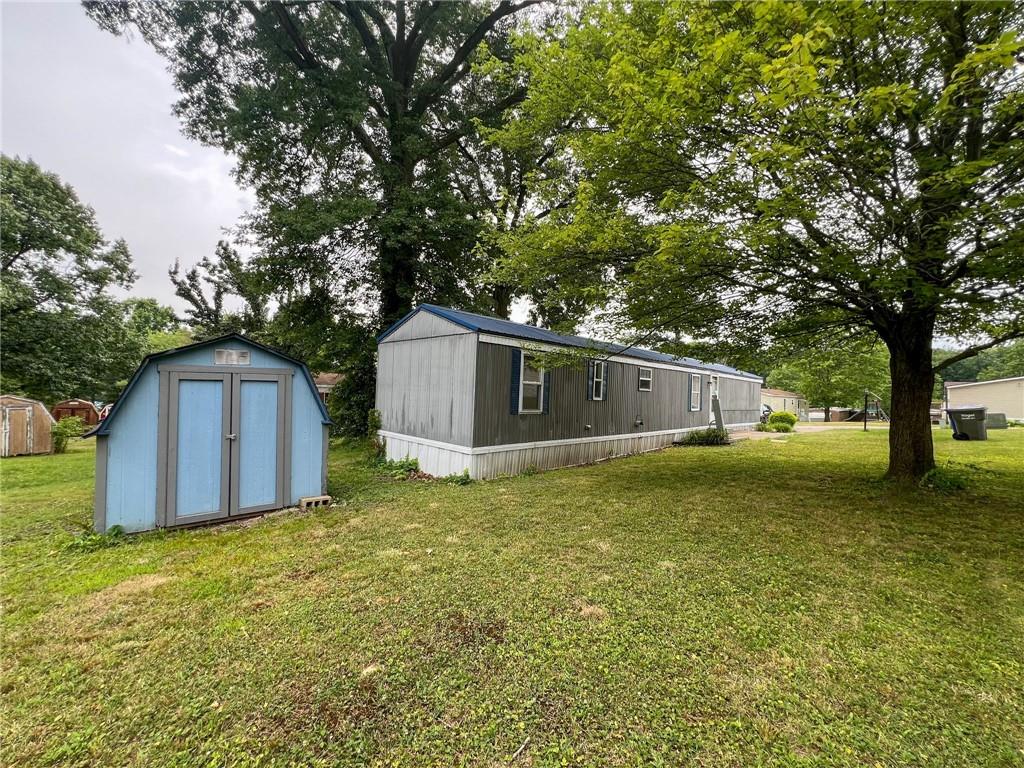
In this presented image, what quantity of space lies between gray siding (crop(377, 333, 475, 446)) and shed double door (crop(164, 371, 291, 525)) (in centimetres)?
306

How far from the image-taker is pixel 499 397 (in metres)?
7.99

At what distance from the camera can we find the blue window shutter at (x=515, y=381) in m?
8.23

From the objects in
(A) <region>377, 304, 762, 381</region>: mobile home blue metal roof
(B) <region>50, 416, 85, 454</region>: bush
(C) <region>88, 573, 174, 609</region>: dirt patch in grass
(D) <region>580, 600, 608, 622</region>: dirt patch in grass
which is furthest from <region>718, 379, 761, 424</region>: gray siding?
(B) <region>50, 416, 85, 454</region>: bush

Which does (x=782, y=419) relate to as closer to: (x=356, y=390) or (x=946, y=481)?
(x=946, y=481)

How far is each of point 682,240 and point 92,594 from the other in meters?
6.44

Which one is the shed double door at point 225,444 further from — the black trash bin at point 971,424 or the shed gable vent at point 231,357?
the black trash bin at point 971,424

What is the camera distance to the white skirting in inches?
306

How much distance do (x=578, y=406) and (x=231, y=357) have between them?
6937 millimetres

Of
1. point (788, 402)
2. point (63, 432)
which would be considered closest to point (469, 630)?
point (63, 432)

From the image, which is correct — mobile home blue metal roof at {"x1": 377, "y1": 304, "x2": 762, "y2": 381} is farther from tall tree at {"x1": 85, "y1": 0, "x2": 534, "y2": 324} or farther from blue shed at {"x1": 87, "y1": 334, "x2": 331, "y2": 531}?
tall tree at {"x1": 85, "y1": 0, "x2": 534, "y2": 324}

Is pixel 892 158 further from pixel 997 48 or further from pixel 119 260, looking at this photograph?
pixel 119 260

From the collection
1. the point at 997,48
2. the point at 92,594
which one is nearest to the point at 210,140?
the point at 92,594

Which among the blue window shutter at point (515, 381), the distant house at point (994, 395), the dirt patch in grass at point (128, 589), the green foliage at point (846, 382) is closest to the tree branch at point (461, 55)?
the blue window shutter at point (515, 381)

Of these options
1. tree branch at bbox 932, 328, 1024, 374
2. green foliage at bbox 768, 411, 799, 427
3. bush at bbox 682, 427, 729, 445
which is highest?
tree branch at bbox 932, 328, 1024, 374
